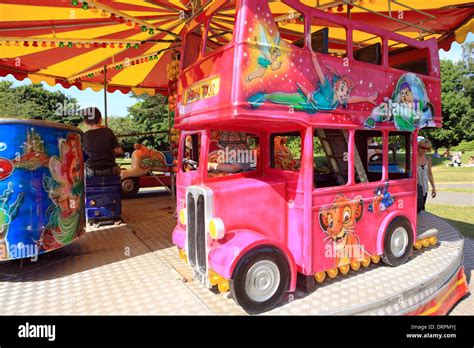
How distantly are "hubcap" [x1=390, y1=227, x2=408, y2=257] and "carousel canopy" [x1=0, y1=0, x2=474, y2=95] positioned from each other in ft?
8.47

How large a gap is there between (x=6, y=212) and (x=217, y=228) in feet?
7.84

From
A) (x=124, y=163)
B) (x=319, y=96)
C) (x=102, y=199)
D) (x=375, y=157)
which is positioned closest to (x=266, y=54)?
(x=319, y=96)

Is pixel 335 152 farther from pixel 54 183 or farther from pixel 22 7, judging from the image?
pixel 22 7

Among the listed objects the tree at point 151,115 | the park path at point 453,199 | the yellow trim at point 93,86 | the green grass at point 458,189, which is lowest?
the park path at point 453,199

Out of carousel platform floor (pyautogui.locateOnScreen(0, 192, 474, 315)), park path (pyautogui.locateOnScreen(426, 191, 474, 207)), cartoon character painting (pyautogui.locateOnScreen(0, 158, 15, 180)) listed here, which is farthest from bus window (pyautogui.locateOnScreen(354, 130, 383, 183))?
park path (pyautogui.locateOnScreen(426, 191, 474, 207))

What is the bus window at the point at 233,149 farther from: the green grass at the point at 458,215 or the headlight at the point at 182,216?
the green grass at the point at 458,215

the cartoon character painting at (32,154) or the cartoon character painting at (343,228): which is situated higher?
the cartoon character painting at (32,154)

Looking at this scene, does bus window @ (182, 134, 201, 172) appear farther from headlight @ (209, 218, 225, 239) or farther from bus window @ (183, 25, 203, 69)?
headlight @ (209, 218, 225, 239)

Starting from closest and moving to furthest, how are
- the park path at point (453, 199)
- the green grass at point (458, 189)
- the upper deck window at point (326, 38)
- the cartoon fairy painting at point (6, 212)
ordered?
the upper deck window at point (326, 38) < the cartoon fairy painting at point (6, 212) < the park path at point (453, 199) < the green grass at point (458, 189)

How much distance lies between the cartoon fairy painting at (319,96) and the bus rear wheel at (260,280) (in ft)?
4.29

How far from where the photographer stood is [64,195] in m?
4.10

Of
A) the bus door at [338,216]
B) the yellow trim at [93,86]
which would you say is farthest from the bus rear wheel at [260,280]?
the yellow trim at [93,86]

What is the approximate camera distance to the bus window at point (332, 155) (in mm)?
3965

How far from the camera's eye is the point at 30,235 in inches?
146
